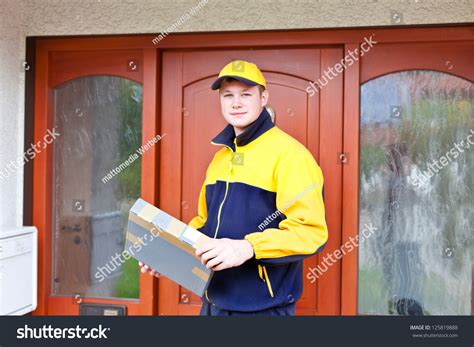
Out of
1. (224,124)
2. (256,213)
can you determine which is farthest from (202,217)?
(224,124)

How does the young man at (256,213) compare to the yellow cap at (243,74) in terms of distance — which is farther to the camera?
the yellow cap at (243,74)

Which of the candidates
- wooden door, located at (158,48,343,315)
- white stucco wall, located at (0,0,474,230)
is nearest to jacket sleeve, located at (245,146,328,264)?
wooden door, located at (158,48,343,315)

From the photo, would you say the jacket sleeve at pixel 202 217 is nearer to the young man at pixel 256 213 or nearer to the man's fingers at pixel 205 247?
the young man at pixel 256 213

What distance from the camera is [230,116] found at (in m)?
2.44

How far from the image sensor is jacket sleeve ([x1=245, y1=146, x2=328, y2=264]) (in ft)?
7.12

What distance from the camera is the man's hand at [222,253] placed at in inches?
84.0

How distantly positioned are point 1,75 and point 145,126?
104 centimetres

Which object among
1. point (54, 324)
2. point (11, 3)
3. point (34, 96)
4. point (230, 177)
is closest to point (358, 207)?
point (230, 177)

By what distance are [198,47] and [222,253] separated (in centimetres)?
181

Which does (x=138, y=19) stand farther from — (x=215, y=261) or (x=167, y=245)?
(x=215, y=261)

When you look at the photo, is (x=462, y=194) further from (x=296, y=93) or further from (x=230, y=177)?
(x=230, y=177)

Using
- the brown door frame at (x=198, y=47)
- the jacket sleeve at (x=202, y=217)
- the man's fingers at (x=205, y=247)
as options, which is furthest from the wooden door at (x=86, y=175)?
the man's fingers at (x=205, y=247)

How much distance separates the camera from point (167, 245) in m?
2.27

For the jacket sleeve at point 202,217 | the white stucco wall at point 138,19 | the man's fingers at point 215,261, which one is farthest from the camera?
the white stucco wall at point 138,19
